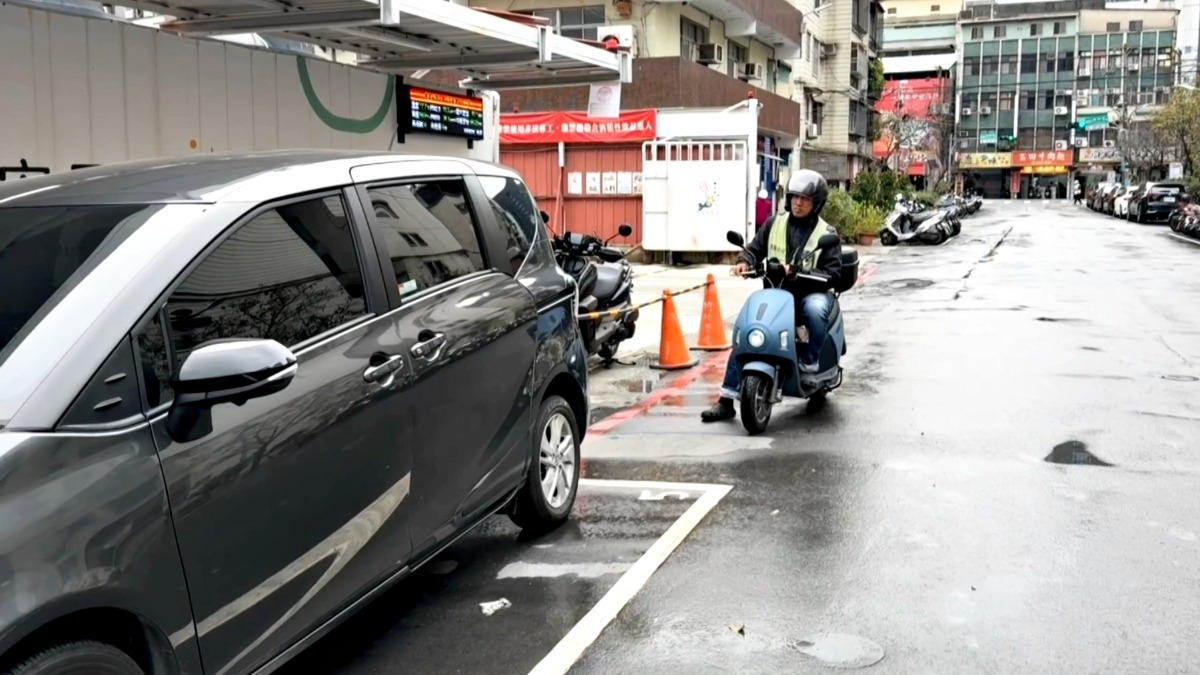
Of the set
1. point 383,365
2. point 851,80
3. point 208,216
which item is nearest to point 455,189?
point 383,365

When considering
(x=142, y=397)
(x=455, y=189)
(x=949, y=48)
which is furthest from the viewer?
(x=949, y=48)

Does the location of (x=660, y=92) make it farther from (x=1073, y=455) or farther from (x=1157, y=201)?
(x=1157, y=201)

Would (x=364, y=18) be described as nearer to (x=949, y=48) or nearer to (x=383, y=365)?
(x=383, y=365)

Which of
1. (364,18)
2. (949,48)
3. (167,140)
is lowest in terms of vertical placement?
(167,140)

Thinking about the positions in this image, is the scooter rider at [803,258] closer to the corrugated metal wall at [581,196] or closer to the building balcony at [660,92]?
the building balcony at [660,92]

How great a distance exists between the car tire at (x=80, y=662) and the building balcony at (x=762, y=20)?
25857 mm

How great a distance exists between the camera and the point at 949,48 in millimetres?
102000

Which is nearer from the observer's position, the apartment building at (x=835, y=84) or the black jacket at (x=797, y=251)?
the black jacket at (x=797, y=251)

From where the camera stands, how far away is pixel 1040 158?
101 metres

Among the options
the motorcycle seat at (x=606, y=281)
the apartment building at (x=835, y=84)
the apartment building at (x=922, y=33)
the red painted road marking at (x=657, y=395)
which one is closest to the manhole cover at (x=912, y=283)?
the red painted road marking at (x=657, y=395)

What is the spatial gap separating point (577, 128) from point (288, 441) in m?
20.8

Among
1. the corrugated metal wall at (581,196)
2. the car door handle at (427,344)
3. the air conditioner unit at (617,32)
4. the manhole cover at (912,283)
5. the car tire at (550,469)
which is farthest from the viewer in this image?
the air conditioner unit at (617,32)

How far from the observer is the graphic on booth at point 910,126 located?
65.8 metres

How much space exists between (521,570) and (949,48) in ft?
349
